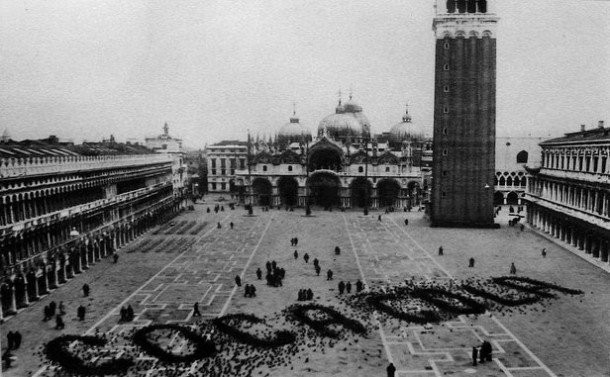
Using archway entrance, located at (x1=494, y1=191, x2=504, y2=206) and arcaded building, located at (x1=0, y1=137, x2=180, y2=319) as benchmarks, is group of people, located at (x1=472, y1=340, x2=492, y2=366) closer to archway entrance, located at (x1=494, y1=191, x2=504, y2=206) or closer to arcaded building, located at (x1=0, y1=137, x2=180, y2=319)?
arcaded building, located at (x1=0, y1=137, x2=180, y2=319)

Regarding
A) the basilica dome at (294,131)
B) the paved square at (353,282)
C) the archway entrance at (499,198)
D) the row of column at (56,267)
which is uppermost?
the basilica dome at (294,131)

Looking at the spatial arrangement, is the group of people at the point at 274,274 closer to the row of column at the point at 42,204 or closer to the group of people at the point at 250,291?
the group of people at the point at 250,291

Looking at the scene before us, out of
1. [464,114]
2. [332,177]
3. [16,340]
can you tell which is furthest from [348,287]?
[332,177]

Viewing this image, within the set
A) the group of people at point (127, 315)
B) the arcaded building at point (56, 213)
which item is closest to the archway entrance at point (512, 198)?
the arcaded building at point (56, 213)

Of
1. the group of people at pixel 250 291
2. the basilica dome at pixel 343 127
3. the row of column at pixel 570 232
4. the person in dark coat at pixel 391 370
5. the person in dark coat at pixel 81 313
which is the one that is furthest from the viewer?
the basilica dome at pixel 343 127

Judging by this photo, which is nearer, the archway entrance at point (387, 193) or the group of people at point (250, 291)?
the group of people at point (250, 291)
